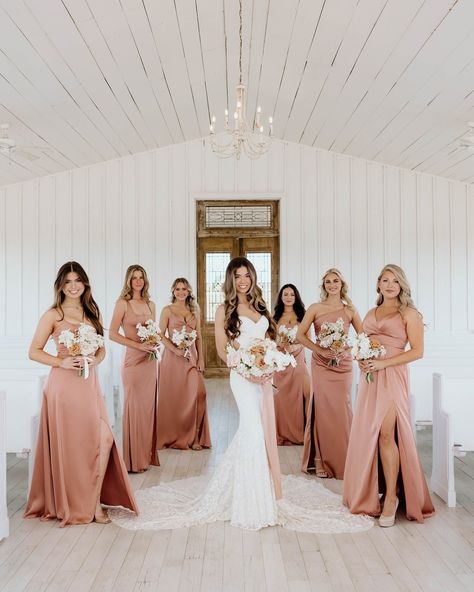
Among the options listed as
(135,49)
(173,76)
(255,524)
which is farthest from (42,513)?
(173,76)

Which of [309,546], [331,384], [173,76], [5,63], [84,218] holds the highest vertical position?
[173,76]

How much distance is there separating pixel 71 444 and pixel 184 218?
8.14 meters

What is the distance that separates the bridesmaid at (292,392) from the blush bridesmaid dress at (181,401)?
2.64 ft

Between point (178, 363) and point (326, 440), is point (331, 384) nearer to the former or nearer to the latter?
point (326, 440)

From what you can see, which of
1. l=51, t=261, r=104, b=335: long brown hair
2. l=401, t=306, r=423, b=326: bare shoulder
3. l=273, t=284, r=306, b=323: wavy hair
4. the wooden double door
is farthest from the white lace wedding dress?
the wooden double door

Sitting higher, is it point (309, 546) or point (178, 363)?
point (178, 363)

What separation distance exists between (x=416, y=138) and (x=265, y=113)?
2.47m

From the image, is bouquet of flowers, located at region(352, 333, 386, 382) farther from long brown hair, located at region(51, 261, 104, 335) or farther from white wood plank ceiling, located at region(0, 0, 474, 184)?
white wood plank ceiling, located at region(0, 0, 474, 184)

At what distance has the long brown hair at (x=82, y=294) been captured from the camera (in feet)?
15.6

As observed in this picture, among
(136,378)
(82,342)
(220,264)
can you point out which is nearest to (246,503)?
(82,342)

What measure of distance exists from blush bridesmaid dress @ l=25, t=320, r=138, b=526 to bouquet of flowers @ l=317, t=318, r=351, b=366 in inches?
83.4

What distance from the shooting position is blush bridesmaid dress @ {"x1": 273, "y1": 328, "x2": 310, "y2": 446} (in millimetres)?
7125

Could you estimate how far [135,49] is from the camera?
7.38 m

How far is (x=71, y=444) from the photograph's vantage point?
4.65 meters
